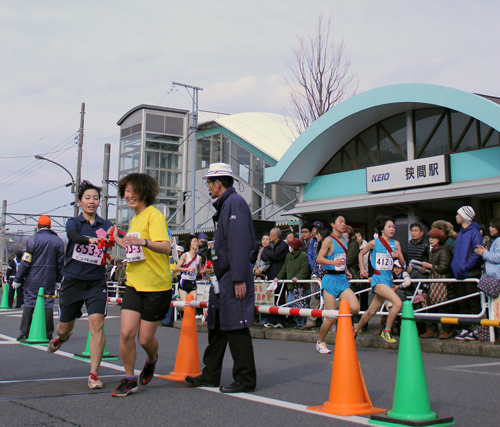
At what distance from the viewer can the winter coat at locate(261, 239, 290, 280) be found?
11945mm

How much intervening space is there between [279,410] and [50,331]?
6.59 metres

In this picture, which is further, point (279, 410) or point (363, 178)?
point (363, 178)

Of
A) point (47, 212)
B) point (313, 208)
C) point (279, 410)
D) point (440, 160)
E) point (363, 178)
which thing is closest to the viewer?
point (279, 410)

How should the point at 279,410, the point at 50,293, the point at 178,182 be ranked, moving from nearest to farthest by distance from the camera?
the point at 279,410
the point at 50,293
the point at 178,182

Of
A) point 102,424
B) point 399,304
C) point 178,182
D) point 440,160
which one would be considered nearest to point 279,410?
point 102,424

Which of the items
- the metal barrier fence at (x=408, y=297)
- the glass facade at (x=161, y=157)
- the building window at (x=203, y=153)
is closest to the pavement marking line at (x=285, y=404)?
the metal barrier fence at (x=408, y=297)

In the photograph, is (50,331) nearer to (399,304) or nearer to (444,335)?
(399,304)

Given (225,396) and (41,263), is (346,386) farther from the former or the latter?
(41,263)

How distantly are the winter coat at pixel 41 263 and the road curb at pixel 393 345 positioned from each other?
4.16 m

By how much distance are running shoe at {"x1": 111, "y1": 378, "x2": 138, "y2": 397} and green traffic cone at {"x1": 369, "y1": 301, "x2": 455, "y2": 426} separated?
2.04 meters

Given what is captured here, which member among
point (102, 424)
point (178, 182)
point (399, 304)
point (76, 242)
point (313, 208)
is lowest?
point (102, 424)

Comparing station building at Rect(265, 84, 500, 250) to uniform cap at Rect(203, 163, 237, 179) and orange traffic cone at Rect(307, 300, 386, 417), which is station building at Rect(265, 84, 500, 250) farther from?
orange traffic cone at Rect(307, 300, 386, 417)

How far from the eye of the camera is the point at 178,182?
3891 centimetres

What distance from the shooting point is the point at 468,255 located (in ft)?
27.8
